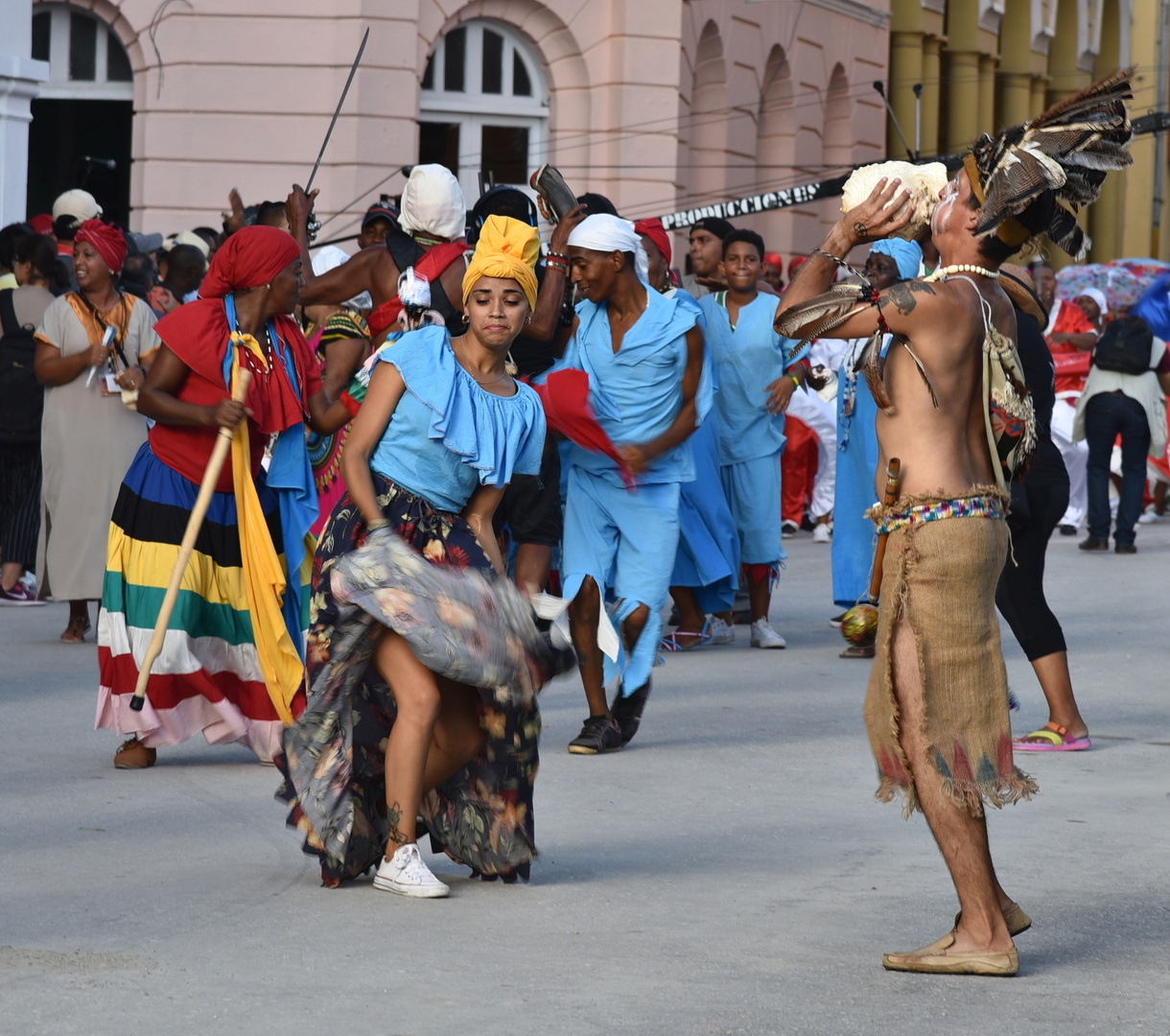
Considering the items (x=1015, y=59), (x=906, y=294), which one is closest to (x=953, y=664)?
(x=906, y=294)

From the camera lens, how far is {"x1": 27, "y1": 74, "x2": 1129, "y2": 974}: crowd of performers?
16.6ft

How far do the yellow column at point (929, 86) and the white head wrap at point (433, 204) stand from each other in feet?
83.3

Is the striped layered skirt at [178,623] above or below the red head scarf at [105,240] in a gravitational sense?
below

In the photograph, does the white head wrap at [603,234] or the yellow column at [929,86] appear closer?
the white head wrap at [603,234]

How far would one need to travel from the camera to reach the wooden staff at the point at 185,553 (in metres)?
7.23

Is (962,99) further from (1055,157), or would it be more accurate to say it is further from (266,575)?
(1055,157)

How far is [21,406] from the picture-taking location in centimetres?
1195

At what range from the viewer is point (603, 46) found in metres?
23.4

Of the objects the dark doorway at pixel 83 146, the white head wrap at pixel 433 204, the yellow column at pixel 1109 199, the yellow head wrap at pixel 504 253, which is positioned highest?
the yellow column at pixel 1109 199

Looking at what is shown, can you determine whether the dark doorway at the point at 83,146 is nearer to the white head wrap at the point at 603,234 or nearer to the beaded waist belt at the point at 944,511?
the white head wrap at the point at 603,234

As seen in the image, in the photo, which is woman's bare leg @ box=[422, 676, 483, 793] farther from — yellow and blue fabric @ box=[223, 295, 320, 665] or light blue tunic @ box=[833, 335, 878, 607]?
light blue tunic @ box=[833, 335, 878, 607]

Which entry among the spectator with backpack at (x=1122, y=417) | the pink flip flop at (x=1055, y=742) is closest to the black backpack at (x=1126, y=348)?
the spectator with backpack at (x=1122, y=417)

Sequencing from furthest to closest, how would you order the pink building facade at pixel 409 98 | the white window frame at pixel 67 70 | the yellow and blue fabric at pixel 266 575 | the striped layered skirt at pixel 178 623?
the white window frame at pixel 67 70 → the pink building facade at pixel 409 98 → the striped layered skirt at pixel 178 623 → the yellow and blue fabric at pixel 266 575

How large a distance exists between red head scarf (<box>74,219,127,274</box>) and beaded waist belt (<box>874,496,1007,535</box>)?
567cm
